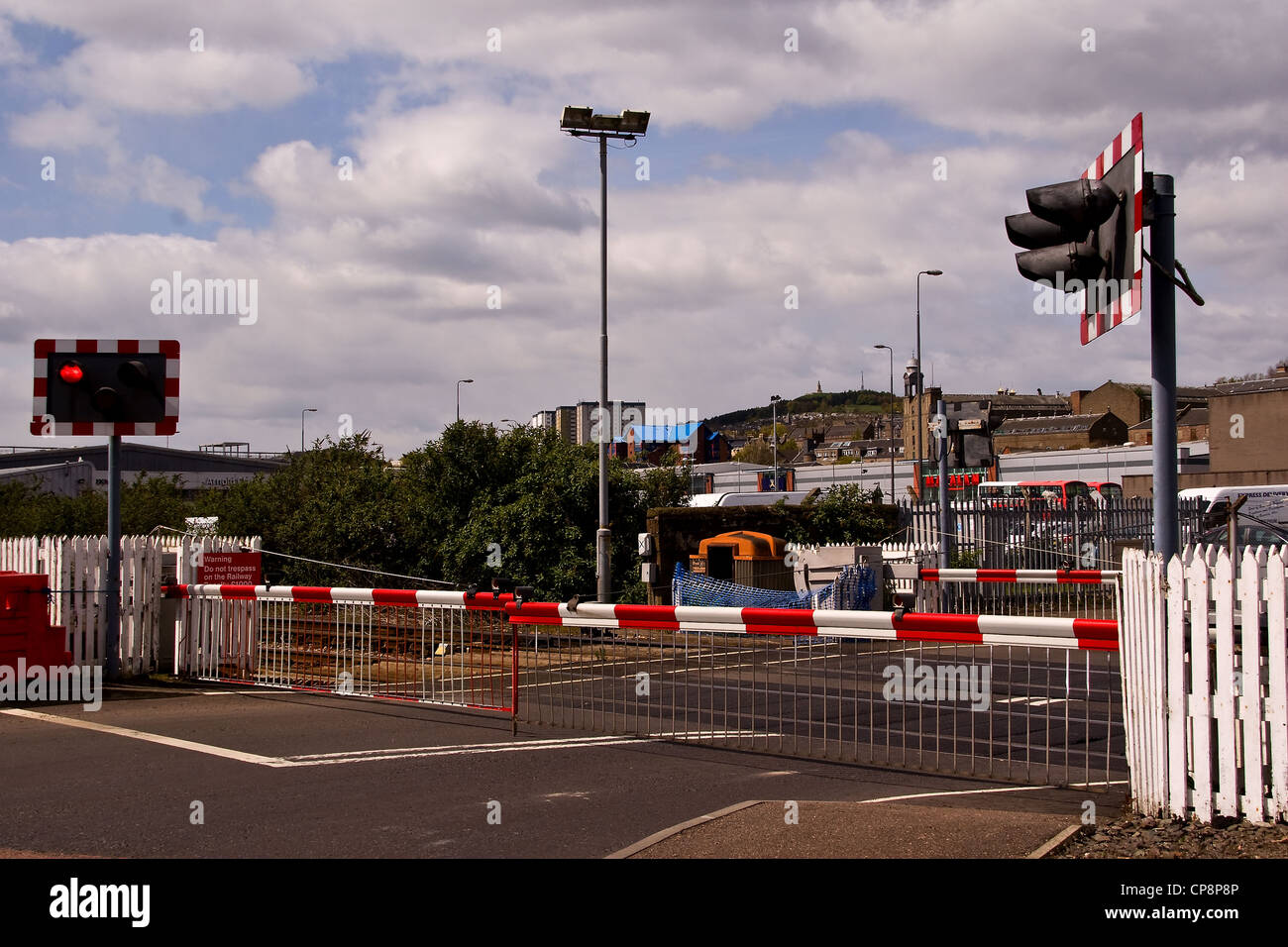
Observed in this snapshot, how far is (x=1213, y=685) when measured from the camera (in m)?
5.98

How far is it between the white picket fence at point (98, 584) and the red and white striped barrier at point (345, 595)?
33 centimetres

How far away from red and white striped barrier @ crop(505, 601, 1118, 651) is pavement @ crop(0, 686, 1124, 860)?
0.93 m

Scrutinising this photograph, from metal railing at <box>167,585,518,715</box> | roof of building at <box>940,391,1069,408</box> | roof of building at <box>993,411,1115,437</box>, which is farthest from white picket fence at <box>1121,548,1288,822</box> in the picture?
roof of building at <box>940,391,1069,408</box>

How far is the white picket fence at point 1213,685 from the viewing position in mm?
5691

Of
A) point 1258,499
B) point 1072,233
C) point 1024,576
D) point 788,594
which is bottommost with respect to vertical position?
point 788,594

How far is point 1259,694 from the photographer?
572 centimetres

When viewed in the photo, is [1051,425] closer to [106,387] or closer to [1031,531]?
[1031,531]

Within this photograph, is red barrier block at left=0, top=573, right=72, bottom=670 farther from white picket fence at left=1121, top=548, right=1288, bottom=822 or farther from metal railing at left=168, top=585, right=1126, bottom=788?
white picket fence at left=1121, top=548, right=1288, bottom=822

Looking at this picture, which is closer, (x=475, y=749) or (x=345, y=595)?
(x=475, y=749)

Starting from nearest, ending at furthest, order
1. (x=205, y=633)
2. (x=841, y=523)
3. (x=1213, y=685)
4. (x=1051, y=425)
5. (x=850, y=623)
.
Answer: (x=1213, y=685)
(x=850, y=623)
(x=205, y=633)
(x=841, y=523)
(x=1051, y=425)

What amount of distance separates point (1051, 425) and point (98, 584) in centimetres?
9481

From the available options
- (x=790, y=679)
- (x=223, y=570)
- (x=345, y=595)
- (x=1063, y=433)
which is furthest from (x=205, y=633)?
(x=1063, y=433)

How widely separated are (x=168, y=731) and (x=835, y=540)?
17.7 meters

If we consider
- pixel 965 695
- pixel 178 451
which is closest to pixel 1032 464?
pixel 178 451
